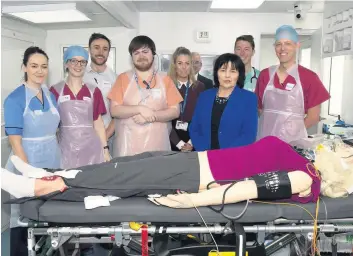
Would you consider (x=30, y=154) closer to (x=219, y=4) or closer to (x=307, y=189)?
(x=307, y=189)

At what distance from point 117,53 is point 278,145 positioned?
131 inches

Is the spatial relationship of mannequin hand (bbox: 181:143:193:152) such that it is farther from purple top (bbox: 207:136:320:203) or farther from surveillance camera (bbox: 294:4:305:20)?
Answer: surveillance camera (bbox: 294:4:305:20)

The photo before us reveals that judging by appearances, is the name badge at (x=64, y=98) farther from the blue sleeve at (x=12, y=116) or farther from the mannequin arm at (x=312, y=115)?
the mannequin arm at (x=312, y=115)

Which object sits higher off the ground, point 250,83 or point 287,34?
point 287,34

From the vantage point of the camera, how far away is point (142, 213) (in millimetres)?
1585

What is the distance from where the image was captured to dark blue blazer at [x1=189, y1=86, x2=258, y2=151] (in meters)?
2.33

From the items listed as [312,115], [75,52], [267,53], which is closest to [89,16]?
[75,52]

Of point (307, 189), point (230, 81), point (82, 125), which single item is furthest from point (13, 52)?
point (307, 189)

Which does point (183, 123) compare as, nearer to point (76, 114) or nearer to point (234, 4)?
point (76, 114)

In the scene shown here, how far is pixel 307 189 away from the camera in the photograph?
65.1 inches

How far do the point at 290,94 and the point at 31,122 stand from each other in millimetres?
1578

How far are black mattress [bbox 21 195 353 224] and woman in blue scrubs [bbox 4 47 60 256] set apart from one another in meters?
0.65

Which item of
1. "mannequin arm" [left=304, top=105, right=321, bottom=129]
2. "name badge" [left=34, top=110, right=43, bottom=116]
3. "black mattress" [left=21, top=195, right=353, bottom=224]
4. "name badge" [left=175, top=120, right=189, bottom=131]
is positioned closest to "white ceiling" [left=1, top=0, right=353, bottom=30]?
"name badge" [left=175, top=120, right=189, bottom=131]

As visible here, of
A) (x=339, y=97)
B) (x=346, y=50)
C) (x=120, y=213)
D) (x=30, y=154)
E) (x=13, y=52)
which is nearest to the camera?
(x=120, y=213)
